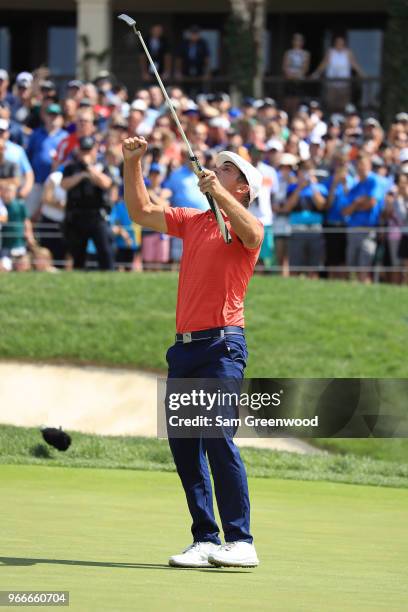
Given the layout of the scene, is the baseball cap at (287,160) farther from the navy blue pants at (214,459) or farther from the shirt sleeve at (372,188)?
the navy blue pants at (214,459)

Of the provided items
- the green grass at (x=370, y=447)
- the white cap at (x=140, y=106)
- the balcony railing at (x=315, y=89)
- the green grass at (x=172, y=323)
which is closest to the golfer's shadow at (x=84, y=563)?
the green grass at (x=370, y=447)

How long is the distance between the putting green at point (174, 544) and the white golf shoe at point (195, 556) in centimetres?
9

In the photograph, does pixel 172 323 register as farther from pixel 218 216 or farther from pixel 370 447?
pixel 218 216

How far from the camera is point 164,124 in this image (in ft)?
63.4

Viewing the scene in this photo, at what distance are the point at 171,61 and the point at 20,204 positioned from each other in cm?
1089

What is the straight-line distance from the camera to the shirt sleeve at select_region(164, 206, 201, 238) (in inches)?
279

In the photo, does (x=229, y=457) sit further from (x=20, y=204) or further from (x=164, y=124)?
(x=164, y=124)

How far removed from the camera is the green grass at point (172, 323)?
15914 millimetres

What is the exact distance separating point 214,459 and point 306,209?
36.2ft

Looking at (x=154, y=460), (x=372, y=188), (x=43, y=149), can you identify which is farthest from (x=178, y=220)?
(x=43, y=149)

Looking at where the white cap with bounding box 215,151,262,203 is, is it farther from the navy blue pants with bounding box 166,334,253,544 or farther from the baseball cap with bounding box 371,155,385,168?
the baseball cap with bounding box 371,155,385,168

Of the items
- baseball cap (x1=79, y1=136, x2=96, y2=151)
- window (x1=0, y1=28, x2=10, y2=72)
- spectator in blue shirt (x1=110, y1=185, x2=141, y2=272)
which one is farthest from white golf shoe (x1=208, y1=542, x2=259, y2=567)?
window (x1=0, y1=28, x2=10, y2=72)

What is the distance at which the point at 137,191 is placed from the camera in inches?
278

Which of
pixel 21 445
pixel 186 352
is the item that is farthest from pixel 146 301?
pixel 186 352
